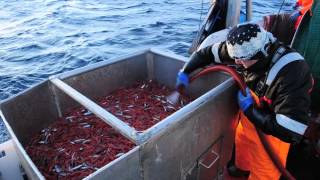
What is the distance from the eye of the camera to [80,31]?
9812 millimetres

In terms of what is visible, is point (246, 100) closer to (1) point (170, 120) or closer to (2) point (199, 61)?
(2) point (199, 61)

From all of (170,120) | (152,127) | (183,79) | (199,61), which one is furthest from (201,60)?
(152,127)

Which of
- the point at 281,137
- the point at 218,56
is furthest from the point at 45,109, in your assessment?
the point at 281,137

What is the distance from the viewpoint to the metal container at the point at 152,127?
2.32 m

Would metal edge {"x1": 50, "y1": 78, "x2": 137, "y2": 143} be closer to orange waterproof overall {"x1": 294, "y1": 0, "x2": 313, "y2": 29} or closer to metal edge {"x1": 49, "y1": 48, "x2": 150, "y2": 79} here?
metal edge {"x1": 49, "y1": 48, "x2": 150, "y2": 79}

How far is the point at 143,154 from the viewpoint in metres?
2.28

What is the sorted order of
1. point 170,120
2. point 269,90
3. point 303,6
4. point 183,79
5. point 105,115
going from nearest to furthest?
point 170,120
point 105,115
point 269,90
point 183,79
point 303,6

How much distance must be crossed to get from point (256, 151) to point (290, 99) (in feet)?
2.92

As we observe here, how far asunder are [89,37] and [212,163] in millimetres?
7176

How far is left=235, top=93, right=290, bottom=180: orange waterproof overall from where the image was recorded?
3164mm

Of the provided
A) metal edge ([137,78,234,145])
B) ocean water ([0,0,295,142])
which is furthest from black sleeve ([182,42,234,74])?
ocean water ([0,0,295,142])

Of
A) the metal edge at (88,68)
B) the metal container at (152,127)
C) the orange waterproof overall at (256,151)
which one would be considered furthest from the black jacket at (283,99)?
the metal edge at (88,68)

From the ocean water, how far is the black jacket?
3.11 metres

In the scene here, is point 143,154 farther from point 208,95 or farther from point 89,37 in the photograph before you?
point 89,37
